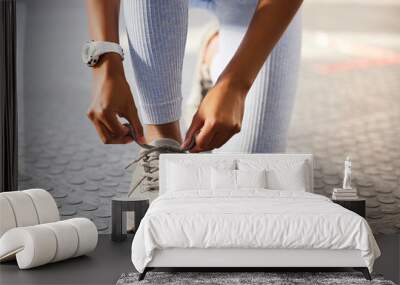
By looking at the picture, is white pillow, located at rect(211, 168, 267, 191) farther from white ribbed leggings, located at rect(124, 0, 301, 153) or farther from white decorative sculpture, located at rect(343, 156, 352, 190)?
white decorative sculpture, located at rect(343, 156, 352, 190)

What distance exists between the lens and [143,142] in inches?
234

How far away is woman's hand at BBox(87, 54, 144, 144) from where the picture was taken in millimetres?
5832

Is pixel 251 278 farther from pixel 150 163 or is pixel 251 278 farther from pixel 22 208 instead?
pixel 150 163

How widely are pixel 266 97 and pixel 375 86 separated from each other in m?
1.13

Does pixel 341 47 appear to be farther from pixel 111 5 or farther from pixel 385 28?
pixel 111 5

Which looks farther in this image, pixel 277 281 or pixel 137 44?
pixel 137 44

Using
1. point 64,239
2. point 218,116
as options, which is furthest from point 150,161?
point 64,239

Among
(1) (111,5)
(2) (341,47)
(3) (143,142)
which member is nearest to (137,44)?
(1) (111,5)

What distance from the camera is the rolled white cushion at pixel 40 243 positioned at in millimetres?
4605

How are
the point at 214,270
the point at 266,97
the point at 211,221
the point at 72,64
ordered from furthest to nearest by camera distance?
1. the point at 72,64
2. the point at 266,97
3. the point at 214,270
4. the point at 211,221

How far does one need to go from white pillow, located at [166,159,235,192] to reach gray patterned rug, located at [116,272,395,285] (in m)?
1.10

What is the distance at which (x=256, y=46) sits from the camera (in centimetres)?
566

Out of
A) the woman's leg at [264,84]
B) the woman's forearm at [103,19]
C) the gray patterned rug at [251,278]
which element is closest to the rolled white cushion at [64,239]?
the gray patterned rug at [251,278]

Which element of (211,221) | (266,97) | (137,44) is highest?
(137,44)
